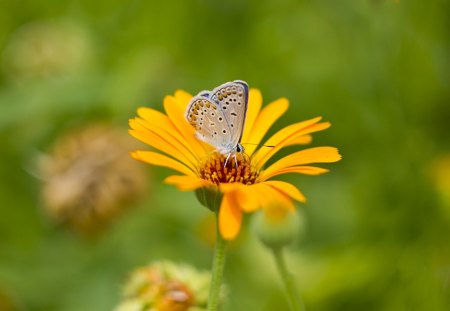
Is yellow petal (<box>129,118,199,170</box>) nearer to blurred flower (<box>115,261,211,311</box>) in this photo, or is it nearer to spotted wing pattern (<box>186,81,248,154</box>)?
spotted wing pattern (<box>186,81,248,154</box>)

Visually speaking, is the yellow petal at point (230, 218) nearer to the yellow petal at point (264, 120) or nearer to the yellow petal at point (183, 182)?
the yellow petal at point (183, 182)

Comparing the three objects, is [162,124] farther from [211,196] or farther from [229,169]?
[229,169]

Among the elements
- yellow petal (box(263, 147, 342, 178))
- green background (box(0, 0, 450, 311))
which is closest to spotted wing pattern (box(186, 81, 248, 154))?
yellow petal (box(263, 147, 342, 178))

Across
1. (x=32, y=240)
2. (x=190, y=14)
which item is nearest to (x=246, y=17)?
(x=190, y=14)

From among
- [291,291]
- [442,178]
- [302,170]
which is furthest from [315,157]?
[442,178]

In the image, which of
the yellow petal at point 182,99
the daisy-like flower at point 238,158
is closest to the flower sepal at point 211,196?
the daisy-like flower at point 238,158

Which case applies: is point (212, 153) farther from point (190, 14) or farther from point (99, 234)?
point (190, 14)

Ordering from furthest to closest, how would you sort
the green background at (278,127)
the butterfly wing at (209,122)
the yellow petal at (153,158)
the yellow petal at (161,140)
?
the green background at (278,127)
the butterfly wing at (209,122)
the yellow petal at (161,140)
the yellow petal at (153,158)
